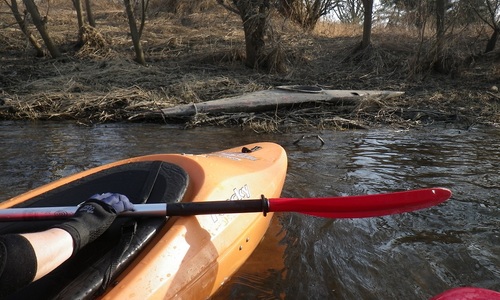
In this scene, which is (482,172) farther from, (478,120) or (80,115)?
(80,115)

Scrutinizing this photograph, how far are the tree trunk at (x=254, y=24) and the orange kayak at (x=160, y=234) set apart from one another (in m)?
6.28

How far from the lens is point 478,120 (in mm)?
6359

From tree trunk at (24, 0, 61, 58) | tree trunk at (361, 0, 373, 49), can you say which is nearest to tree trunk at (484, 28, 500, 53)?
tree trunk at (361, 0, 373, 49)

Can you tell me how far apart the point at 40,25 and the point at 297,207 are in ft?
28.7

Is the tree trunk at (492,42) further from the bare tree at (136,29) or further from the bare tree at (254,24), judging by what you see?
the bare tree at (136,29)

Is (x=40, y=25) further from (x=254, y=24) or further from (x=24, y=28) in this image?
(x=254, y=24)

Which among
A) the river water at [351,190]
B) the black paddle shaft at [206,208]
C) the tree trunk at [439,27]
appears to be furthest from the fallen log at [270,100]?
the black paddle shaft at [206,208]

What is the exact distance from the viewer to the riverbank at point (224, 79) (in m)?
6.62

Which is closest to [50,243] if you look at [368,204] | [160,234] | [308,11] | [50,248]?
[50,248]

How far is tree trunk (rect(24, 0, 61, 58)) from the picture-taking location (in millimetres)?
8672

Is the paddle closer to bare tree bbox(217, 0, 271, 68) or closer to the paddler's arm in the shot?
the paddler's arm

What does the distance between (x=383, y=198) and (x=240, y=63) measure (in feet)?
25.8

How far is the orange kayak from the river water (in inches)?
10.9

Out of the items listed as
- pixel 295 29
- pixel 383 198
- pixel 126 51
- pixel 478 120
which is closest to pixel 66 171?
pixel 383 198
